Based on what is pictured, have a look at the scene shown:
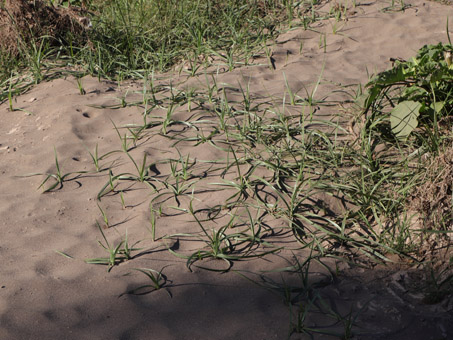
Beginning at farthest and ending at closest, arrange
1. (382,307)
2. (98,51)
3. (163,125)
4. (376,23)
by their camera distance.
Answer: (376,23) < (98,51) < (163,125) < (382,307)

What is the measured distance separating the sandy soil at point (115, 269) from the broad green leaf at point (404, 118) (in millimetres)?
690

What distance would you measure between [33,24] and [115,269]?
9.75ft

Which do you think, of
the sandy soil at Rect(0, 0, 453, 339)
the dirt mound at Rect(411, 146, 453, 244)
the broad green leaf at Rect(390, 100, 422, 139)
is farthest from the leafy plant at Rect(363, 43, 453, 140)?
the sandy soil at Rect(0, 0, 453, 339)

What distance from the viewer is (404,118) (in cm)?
298

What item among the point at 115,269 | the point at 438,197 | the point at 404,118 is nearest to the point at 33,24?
the point at 115,269

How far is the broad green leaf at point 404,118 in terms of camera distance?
116 inches

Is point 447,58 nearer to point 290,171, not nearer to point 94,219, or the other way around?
point 290,171

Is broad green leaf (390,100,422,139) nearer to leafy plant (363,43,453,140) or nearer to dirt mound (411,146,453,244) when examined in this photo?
leafy plant (363,43,453,140)

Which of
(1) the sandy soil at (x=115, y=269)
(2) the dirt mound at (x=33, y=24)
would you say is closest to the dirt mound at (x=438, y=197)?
(1) the sandy soil at (x=115, y=269)

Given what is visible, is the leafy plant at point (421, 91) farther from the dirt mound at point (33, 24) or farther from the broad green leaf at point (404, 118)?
the dirt mound at point (33, 24)

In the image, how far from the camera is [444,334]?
200cm

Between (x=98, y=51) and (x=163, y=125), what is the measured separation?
128 cm


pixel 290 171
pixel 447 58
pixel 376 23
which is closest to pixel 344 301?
pixel 290 171

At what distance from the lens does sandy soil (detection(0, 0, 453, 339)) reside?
209cm
